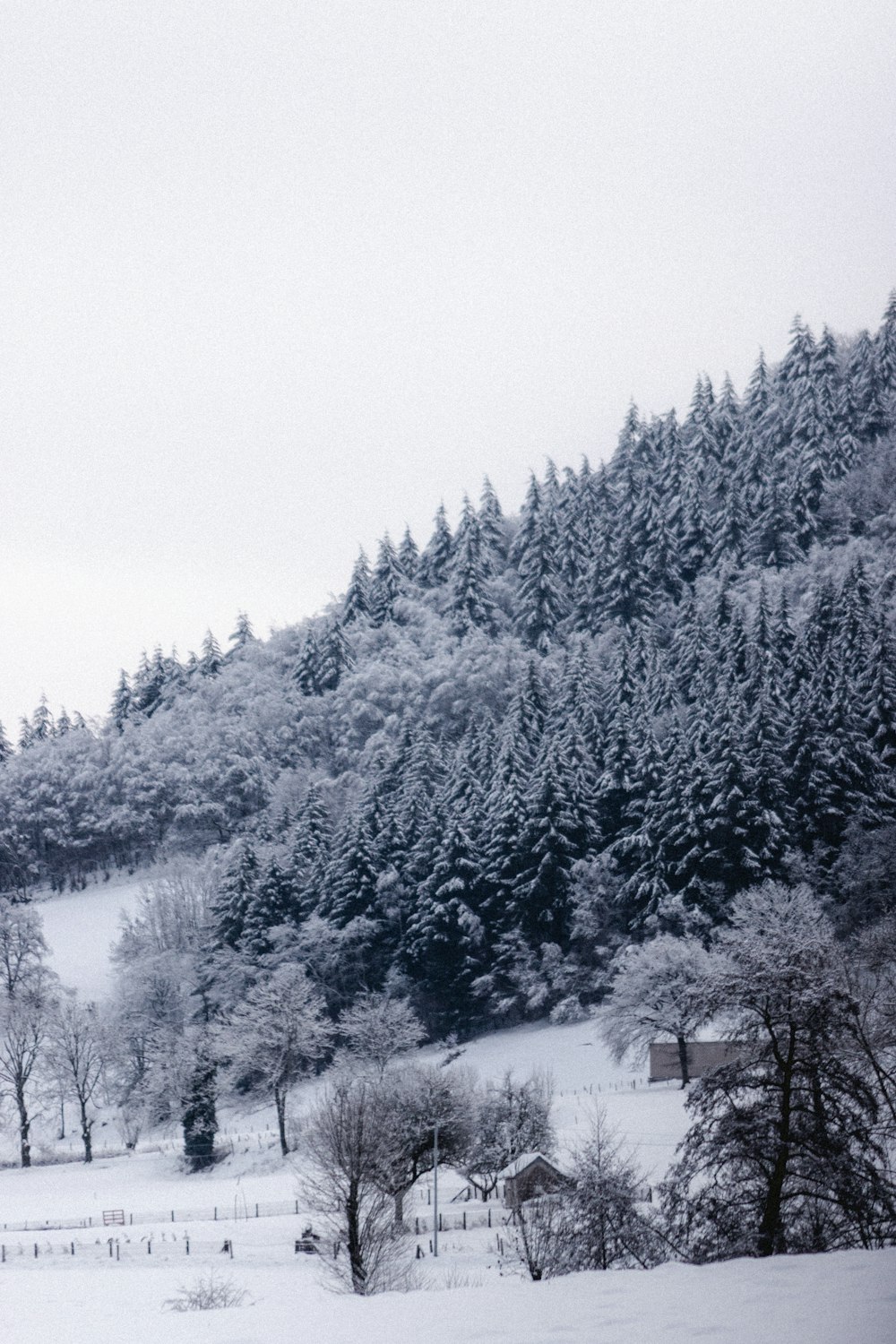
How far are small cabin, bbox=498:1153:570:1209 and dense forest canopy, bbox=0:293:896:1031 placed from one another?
23626 millimetres

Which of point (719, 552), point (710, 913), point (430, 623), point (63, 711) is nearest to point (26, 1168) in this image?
point (710, 913)

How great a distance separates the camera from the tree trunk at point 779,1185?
683 inches

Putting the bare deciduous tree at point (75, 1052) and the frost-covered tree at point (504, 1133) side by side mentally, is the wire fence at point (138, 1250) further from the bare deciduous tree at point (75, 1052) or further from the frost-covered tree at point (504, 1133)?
the bare deciduous tree at point (75, 1052)

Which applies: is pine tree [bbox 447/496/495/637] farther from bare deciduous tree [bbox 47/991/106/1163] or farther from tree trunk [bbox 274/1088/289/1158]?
tree trunk [bbox 274/1088/289/1158]

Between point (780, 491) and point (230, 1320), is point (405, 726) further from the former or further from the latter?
point (230, 1320)

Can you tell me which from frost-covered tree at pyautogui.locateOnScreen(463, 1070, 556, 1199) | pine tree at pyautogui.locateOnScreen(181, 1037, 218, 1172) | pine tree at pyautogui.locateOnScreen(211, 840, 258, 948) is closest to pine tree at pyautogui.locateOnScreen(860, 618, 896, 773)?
frost-covered tree at pyautogui.locateOnScreen(463, 1070, 556, 1199)

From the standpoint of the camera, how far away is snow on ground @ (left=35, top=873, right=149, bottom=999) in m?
79.6

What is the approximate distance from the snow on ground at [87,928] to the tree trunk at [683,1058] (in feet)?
144

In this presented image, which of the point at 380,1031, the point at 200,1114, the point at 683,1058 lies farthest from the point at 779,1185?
the point at 380,1031

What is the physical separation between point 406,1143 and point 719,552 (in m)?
77.6

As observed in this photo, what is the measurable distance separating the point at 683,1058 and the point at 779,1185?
3331cm

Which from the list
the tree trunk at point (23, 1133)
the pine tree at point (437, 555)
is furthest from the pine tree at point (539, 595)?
the tree trunk at point (23, 1133)

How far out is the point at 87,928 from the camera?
89.0 m

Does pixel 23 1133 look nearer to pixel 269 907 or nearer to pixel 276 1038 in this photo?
pixel 276 1038
